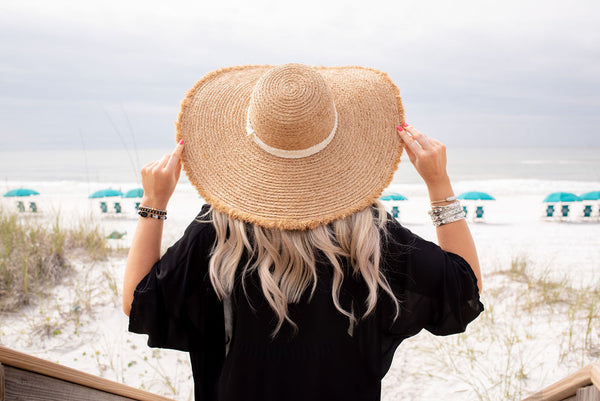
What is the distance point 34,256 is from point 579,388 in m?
4.93

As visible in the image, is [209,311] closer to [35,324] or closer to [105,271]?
[35,324]

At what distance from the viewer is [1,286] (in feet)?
13.0

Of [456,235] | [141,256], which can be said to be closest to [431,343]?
[456,235]

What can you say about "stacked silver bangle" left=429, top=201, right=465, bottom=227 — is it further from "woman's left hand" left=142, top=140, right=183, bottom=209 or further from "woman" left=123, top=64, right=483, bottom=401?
"woman's left hand" left=142, top=140, right=183, bottom=209

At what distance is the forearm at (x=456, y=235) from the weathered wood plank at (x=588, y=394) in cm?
38

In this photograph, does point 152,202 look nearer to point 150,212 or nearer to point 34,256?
point 150,212

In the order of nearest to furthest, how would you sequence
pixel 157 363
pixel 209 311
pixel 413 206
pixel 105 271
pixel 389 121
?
1. pixel 209 311
2. pixel 389 121
3. pixel 157 363
4. pixel 105 271
5. pixel 413 206

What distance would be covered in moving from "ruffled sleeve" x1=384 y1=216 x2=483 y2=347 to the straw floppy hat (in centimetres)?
19

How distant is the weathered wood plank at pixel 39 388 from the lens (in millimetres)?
923

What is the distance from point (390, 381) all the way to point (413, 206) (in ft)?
43.6

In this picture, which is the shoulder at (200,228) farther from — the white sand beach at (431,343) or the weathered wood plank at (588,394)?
the white sand beach at (431,343)

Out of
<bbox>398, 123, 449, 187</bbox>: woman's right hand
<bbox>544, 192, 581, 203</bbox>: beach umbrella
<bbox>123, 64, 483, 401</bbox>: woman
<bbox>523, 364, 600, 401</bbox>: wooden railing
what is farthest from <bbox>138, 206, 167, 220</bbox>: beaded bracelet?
<bbox>544, 192, 581, 203</bbox>: beach umbrella

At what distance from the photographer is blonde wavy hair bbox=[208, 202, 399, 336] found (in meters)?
1.20

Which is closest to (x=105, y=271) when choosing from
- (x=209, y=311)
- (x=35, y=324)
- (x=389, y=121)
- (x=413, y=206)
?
(x=35, y=324)
